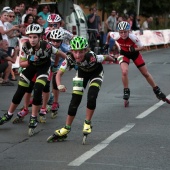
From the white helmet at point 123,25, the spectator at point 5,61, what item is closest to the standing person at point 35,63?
the white helmet at point 123,25

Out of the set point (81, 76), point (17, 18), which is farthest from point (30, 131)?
point (17, 18)

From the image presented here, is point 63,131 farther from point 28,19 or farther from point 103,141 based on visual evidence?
point 28,19

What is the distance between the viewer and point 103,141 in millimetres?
10398

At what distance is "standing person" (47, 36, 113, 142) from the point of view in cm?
1033

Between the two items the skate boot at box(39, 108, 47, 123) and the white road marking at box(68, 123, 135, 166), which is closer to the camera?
the white road marking at box(68, 123, 135, 166)

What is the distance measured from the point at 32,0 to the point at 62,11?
2.61 m

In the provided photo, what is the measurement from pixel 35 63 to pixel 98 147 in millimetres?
2417

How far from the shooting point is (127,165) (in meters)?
8.67

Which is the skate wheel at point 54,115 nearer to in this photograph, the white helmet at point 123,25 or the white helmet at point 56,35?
the white helmet at point 56,35

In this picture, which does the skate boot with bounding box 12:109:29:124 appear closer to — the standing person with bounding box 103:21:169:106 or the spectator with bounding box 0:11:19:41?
the standing person with bounding box 103:21:169:106

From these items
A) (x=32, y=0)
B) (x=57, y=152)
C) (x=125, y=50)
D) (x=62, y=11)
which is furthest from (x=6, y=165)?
(x=62, y=11)

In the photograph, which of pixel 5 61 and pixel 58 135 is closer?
pixel 58 135

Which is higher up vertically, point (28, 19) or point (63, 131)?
point (28, 19)

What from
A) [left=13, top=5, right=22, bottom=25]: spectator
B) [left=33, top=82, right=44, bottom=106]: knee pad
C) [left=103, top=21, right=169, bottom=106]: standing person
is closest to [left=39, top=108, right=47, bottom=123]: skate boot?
[left=33, top=82, right=44, bottom=106]: knee pad
